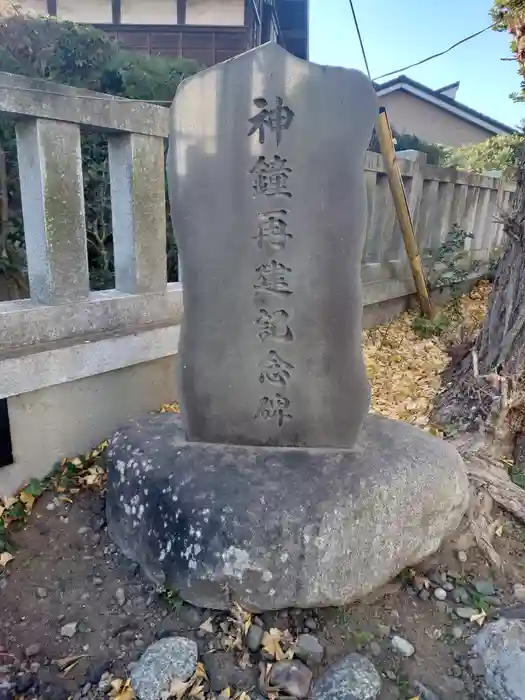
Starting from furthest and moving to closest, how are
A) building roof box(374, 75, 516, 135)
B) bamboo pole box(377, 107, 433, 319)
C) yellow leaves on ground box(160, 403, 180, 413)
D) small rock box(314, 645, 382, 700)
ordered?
building roof box(374, 75, 516, 135), bamboo pole box(377, 107, 433, 319), yellow leaves on ground box(160, 403, 180, 413), small rock box(314, 645, 382, 700)

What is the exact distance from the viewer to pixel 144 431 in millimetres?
2711

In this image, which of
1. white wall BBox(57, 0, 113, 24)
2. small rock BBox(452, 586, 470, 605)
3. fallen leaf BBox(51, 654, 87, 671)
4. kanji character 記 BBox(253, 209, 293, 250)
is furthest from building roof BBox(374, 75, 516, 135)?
fallen leaf BBox(51, 654, 87, 671)

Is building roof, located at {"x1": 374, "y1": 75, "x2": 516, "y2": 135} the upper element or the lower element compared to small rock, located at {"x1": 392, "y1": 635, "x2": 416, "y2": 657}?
upper

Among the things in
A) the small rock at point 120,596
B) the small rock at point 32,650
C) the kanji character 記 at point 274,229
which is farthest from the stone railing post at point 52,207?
the small rock at point 32,650

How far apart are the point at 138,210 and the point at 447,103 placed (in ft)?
51.5

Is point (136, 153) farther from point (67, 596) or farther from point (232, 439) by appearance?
point (67, 596)

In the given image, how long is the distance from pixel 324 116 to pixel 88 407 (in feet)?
6.70

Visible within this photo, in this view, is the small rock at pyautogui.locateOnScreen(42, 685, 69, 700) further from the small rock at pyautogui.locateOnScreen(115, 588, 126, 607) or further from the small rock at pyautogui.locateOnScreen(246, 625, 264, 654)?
the small rock at pyautogui.locateOnScreen(246, 625, 264, 654)

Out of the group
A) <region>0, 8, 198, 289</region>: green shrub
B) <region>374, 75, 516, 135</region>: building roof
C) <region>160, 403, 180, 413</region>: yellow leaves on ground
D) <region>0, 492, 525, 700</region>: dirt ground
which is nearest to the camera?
<region>0, 492, 525, 700</region>: dirt ground

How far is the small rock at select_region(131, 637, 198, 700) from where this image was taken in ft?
6.14

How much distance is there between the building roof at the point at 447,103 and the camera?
15.6m

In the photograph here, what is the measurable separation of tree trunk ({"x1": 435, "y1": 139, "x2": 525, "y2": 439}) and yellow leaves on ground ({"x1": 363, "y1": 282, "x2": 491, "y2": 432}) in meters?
0.26

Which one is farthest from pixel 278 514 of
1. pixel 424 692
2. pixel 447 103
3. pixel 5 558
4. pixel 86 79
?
pixel 447 103

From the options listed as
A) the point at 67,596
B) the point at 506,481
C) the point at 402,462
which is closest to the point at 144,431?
the point at 67,596
